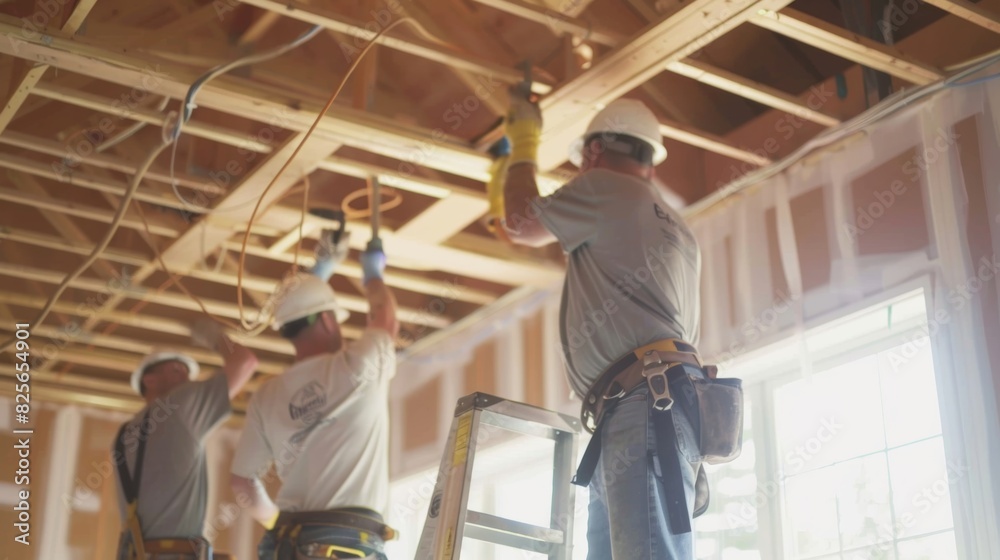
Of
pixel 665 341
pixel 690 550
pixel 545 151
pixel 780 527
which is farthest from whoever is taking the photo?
pixel 545 151

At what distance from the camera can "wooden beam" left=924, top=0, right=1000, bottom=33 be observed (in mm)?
3393

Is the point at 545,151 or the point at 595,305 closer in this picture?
the point at 595,305

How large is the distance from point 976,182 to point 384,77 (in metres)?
2.57

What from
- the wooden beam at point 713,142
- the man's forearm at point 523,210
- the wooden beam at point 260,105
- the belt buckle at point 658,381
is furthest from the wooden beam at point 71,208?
the belt buckle at point 658,381

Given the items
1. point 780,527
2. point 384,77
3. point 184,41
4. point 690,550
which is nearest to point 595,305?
point 690,550

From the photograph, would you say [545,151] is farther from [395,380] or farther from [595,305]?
[395,380]

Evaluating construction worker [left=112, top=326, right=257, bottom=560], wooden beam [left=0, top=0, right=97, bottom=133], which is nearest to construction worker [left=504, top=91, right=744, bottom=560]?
wooden beam [left=0, top=0, right=97, bottom=133]

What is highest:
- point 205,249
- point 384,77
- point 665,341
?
point 384,77

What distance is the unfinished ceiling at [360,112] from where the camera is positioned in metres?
3.66

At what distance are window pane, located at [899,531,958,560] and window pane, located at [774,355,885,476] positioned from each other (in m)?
0.33

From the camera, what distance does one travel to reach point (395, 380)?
641cm

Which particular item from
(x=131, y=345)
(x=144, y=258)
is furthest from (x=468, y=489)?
(x=131, y=345)

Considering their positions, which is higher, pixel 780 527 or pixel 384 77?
pixel 384 77

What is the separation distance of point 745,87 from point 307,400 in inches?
A: 73.7
